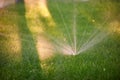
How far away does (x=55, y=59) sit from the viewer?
23.6ft

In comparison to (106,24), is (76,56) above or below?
above

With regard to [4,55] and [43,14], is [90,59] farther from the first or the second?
[43,14]

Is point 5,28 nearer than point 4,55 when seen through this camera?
No

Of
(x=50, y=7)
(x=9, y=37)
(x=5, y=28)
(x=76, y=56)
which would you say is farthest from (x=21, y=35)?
(x=50, y=7)

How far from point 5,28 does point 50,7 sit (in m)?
4.23

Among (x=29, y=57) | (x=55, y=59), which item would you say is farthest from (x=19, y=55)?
(x=55, y=59)

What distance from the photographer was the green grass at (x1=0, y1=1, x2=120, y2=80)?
6348 mm

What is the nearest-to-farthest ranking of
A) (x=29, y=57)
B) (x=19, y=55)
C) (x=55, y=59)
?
(x=55, y=59)
(x=29, y=57)
(x=19, y=55)

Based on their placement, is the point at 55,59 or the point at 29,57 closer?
the point at 55,59

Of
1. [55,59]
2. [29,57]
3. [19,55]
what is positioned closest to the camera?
[55,59]

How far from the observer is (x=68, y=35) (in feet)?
30.0

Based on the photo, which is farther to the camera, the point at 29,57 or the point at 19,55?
the point at 19,55

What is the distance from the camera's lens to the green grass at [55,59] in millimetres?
6348

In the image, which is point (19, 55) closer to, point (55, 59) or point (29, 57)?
point (29, 57)
